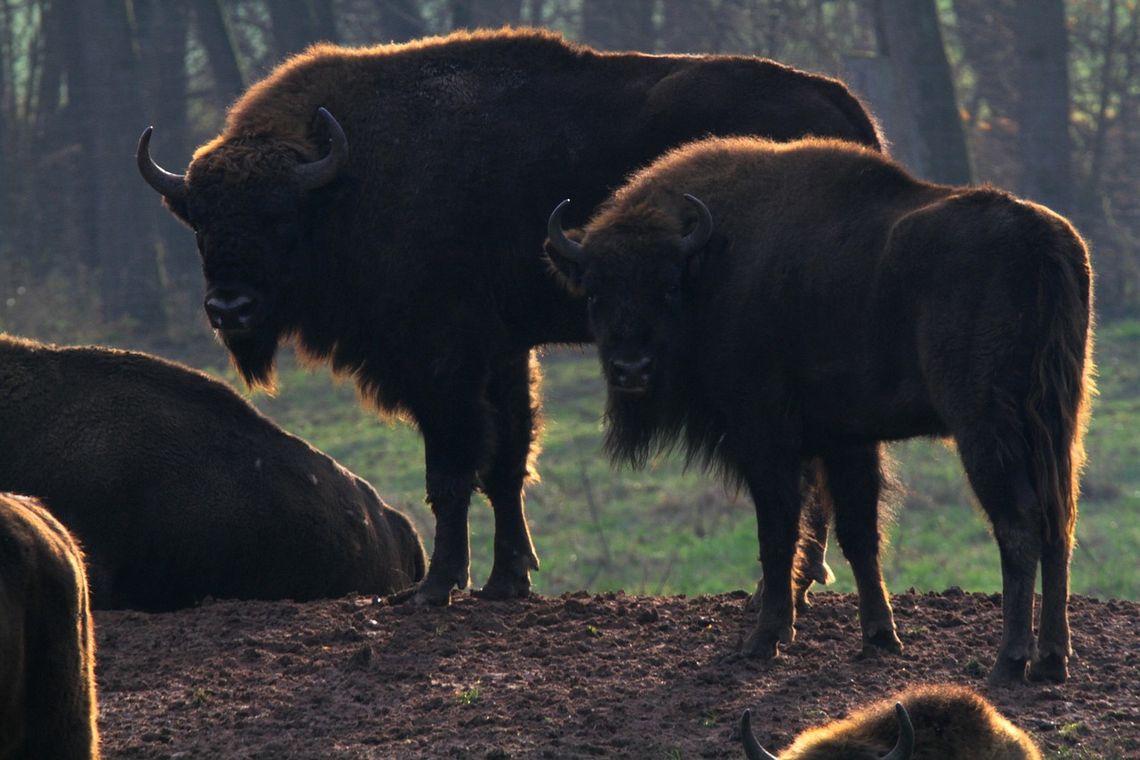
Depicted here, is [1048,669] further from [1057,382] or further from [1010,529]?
[1057,382]

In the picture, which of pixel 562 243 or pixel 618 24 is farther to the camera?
pixel 618 24

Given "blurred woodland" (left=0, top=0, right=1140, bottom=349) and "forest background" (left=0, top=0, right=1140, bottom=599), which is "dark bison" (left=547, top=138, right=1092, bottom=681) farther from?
"blurred woodland" (left=0, top=0, right=1140, bottom=349)

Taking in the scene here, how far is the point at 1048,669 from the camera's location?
21.8 feet

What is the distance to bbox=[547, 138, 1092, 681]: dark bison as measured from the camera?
252 inches

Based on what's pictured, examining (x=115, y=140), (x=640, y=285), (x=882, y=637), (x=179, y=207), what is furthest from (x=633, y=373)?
(x=115, y=140)

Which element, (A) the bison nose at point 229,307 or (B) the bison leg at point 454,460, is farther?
(B) the bison leg at point 454,460

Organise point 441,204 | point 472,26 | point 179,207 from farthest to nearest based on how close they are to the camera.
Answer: point 472,26, point 179,207, point 441,204

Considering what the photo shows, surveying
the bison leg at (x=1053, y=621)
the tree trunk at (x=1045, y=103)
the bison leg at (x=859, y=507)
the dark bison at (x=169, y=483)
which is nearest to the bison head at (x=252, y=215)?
the dark bison at (x=169, y=483)

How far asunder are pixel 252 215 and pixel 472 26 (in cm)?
1951

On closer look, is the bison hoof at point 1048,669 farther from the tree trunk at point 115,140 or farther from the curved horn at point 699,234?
the tree trunk at point 115,140

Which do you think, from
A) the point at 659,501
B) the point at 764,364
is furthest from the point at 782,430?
the point at 659,501

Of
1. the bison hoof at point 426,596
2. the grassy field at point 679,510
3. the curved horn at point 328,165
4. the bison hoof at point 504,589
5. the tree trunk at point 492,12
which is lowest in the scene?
the grassy field at point 679,510

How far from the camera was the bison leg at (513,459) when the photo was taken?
28.9 ft

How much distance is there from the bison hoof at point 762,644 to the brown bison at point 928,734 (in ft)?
6.66
